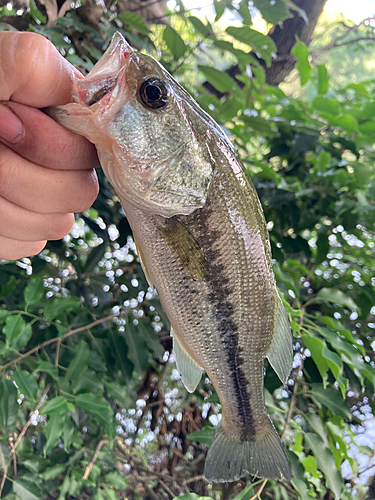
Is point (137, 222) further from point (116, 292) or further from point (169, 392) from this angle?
point (169, 392)

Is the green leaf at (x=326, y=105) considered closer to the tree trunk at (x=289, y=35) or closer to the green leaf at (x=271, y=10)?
the green leaf at (x=271, y=10)

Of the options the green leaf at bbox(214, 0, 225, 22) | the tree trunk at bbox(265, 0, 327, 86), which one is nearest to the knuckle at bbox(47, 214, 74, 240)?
the green leaf at bbox(214, 0, 225, 22)

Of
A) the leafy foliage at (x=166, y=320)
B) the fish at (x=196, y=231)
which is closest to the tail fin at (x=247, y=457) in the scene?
the fish at (x=196, y=231)

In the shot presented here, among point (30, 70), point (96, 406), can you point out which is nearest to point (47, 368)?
point (96, 406)

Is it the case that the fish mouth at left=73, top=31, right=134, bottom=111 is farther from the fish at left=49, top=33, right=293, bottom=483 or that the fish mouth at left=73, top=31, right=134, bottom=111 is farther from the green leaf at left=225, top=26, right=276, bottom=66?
the green leaf at left=225, top=26, right=276, bottom=66

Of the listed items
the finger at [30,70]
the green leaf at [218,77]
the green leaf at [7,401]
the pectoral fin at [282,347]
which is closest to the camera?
the finger at [30,70]

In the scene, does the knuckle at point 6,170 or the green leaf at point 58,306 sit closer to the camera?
the knuckle at point 6,170
